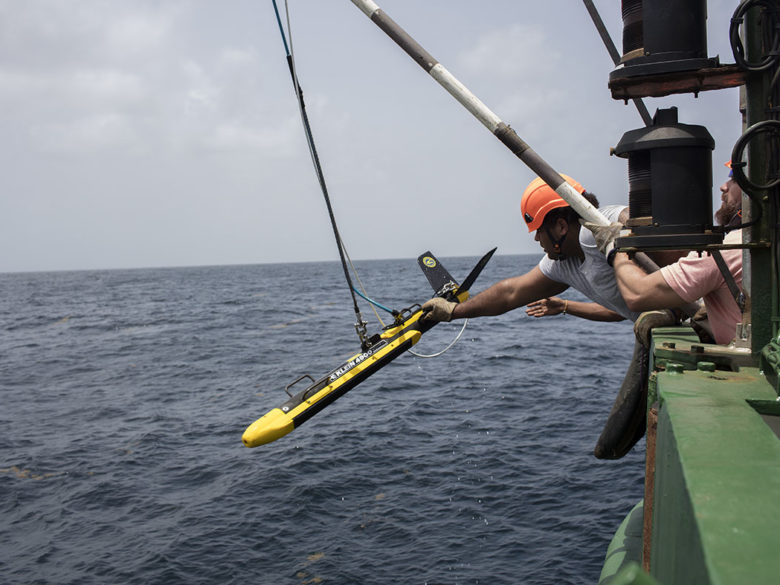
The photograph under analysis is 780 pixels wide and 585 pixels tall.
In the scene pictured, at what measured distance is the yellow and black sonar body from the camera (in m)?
7.54

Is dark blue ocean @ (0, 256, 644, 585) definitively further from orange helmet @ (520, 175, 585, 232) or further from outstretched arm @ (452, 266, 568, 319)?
orange helmet @ (520, 175, 585, 232)

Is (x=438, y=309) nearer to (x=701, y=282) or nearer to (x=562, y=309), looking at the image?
(x=562, y=309)

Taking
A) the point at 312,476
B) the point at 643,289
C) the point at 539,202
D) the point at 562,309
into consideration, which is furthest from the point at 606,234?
the point at 312,476

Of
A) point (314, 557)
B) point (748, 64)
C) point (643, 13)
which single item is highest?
point (643, 13)

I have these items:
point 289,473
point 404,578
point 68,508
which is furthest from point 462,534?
point 68,508

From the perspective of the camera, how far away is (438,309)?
746 centimetres

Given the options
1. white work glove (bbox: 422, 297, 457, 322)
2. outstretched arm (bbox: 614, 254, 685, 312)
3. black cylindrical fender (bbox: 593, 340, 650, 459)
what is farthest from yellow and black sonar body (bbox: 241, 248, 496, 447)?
outstretched arm (bbox: 614, 254, 685, 312)

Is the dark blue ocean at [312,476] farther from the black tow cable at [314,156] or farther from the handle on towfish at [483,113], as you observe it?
the handle on towfish at [483,113]

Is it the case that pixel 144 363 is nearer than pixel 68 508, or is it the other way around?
pixel 68 508

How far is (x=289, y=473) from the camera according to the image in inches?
542

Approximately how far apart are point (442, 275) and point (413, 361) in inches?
763

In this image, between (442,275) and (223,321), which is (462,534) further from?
(223,321)

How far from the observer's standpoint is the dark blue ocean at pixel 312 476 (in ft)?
32.7

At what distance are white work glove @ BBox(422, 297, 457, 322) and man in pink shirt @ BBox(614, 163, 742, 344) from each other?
9.39ft
